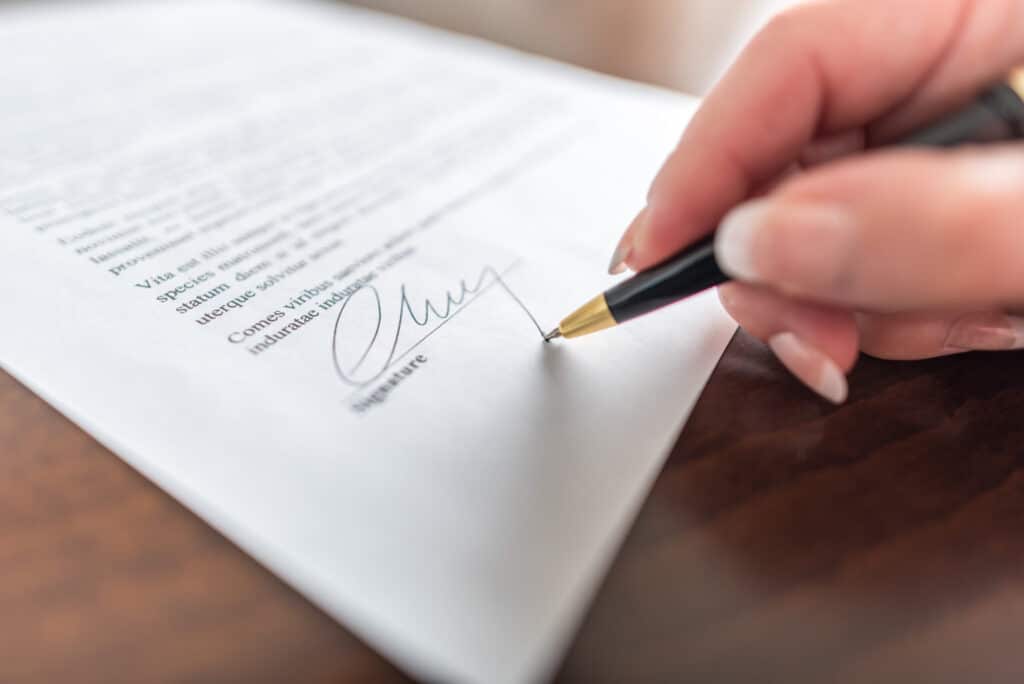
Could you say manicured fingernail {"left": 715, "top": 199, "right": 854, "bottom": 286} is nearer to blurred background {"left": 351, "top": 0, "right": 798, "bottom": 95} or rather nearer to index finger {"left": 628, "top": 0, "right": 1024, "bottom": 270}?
index finger {"left": 628, "top": 0, "right": 1024, "bottom": 270}

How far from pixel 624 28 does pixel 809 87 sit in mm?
458

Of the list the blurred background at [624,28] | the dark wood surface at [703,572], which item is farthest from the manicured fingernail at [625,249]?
the blurred background at [624,28]

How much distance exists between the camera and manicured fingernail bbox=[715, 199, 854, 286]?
0.23 meters

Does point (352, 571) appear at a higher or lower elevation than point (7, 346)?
lower

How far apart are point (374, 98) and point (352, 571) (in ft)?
1.46

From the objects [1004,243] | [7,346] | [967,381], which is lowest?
[967,381]

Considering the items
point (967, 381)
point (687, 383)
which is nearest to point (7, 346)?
point (687, 383)

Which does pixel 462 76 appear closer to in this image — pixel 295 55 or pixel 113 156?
pixel 295 55

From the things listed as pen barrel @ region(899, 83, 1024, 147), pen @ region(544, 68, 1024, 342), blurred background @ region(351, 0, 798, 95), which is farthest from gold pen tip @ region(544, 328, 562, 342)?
blurred background @ region(351, 0, 798, 95)

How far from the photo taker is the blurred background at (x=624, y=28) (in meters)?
0.64

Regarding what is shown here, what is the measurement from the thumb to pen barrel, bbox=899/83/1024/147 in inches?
1.0

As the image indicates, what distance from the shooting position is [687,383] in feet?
1.00
